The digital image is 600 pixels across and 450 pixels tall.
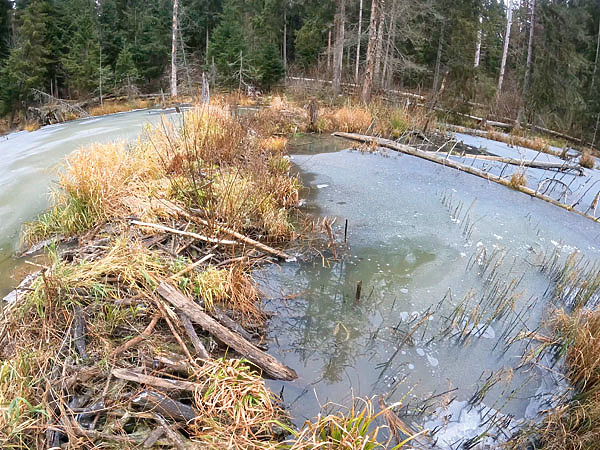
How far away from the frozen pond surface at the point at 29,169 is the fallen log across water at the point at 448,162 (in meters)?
4.80

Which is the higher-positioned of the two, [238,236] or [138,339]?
[238,236]

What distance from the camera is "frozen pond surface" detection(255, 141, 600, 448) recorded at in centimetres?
262

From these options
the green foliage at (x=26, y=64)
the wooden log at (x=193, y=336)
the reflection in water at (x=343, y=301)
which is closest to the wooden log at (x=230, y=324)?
the wooden log at (x=193, y=336)

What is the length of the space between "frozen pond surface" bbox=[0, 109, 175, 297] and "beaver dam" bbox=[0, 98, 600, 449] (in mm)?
170

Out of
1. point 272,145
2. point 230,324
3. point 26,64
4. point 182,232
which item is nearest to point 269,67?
point 26,64

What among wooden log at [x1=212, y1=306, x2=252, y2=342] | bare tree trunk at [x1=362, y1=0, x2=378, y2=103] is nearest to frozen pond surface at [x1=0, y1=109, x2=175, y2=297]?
wooden log at [x1=212, y1=306, x2=252, y2=342]

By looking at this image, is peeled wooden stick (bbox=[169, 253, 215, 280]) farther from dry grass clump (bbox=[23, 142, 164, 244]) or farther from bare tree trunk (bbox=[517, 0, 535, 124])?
bare tree trunk (bbox=[517, 0, 535, 124])

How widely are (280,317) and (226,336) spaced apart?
620mm

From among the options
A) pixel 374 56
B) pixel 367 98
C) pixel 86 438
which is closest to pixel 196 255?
pixel 86 438

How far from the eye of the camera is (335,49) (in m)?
14.2

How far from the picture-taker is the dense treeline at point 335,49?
13719 mm

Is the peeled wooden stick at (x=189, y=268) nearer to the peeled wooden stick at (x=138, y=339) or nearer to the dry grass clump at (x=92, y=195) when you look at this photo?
the peeled wooden stick at (x=138, y=339)

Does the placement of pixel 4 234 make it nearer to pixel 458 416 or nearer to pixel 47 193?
pixel 47 193

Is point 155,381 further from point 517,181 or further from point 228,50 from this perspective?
point 228,50
